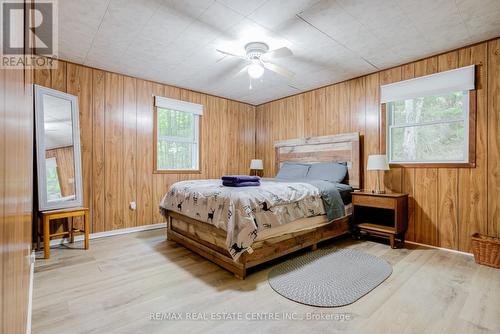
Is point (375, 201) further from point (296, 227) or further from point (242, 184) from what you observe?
point (242, 184)

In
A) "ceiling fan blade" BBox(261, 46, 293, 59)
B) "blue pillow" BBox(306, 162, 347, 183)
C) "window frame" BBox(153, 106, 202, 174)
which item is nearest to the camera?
"ceiling fan blade" BBox(261, 46, 293, 59)

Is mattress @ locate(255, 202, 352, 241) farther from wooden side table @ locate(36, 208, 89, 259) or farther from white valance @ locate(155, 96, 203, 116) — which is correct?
white valance @ locate(155, 96, 203, 116)

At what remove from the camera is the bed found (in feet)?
7.18

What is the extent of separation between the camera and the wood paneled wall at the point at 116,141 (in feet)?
11.3

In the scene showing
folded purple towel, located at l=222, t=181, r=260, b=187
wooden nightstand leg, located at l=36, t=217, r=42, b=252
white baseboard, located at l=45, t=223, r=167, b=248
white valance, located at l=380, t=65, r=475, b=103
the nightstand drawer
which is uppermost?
white valance, located at l=380, t=65, r=475, b=103

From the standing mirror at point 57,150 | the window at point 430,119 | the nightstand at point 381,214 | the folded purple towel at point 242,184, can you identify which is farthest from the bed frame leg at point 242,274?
the window at point 430,119

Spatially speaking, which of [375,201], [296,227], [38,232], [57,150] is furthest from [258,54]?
[38,232]

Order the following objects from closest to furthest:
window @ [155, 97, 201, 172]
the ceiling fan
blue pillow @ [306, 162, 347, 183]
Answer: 1. the ceiling fan
2. blue pillow @ [306, 162, 347, 183]
3. window @ [155, 97, 201, 172]

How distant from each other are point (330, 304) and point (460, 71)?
10.4 feet

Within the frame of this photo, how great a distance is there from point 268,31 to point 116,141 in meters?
2.81

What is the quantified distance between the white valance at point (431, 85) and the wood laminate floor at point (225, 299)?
207cm

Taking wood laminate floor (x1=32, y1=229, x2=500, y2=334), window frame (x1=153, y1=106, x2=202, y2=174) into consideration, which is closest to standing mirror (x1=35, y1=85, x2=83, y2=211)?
wood laminate floor (x1=32, y1=229, x2=500, y2=334)

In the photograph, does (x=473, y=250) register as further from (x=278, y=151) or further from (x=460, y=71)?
(x=278, y=151)

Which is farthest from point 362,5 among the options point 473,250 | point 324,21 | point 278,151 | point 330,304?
point 278,151
